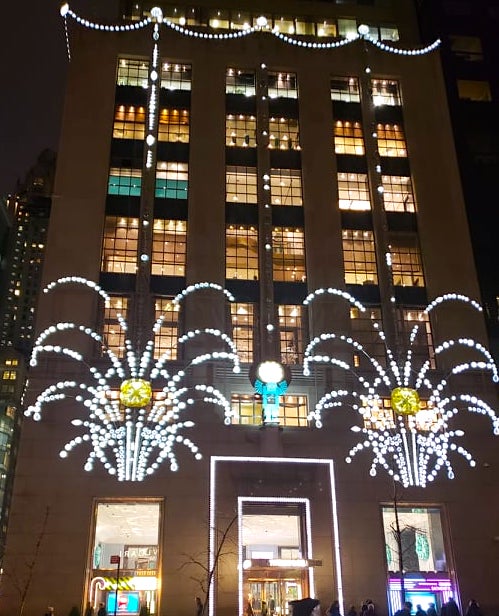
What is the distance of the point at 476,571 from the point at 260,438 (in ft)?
41.3

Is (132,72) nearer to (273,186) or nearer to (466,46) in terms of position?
(273,186)

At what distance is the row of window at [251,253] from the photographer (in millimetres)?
38969

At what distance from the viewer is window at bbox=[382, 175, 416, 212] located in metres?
42.6

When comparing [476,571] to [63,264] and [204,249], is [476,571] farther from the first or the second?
[63,264]

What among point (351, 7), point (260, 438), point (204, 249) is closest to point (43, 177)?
point (351, 7)

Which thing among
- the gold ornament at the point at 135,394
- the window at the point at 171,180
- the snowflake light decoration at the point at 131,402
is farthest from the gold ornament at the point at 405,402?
the window at the point at 171,180

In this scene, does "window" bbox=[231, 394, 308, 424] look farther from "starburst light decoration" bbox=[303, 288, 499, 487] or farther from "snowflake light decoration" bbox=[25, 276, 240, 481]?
"starburst light decoration" bbox=[303, 288, 499, 487]

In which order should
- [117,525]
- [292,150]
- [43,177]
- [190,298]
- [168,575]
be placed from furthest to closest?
[43,177] → [292,150] → [190,298] → [117,525] → [168,575]

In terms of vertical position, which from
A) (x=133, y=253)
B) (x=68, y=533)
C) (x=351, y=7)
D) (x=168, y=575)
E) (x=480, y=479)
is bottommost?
(x=168, y=575)

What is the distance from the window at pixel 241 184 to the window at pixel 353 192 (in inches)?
222

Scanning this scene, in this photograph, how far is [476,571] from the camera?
3281 centimetres

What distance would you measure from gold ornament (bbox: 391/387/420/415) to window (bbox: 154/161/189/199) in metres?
17.9

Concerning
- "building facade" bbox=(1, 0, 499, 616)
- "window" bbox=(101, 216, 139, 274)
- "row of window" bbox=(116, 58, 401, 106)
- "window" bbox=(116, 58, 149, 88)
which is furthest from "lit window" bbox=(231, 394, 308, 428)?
"window" bbox=(116, 58, 149, 88)

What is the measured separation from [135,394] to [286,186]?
17800mm
